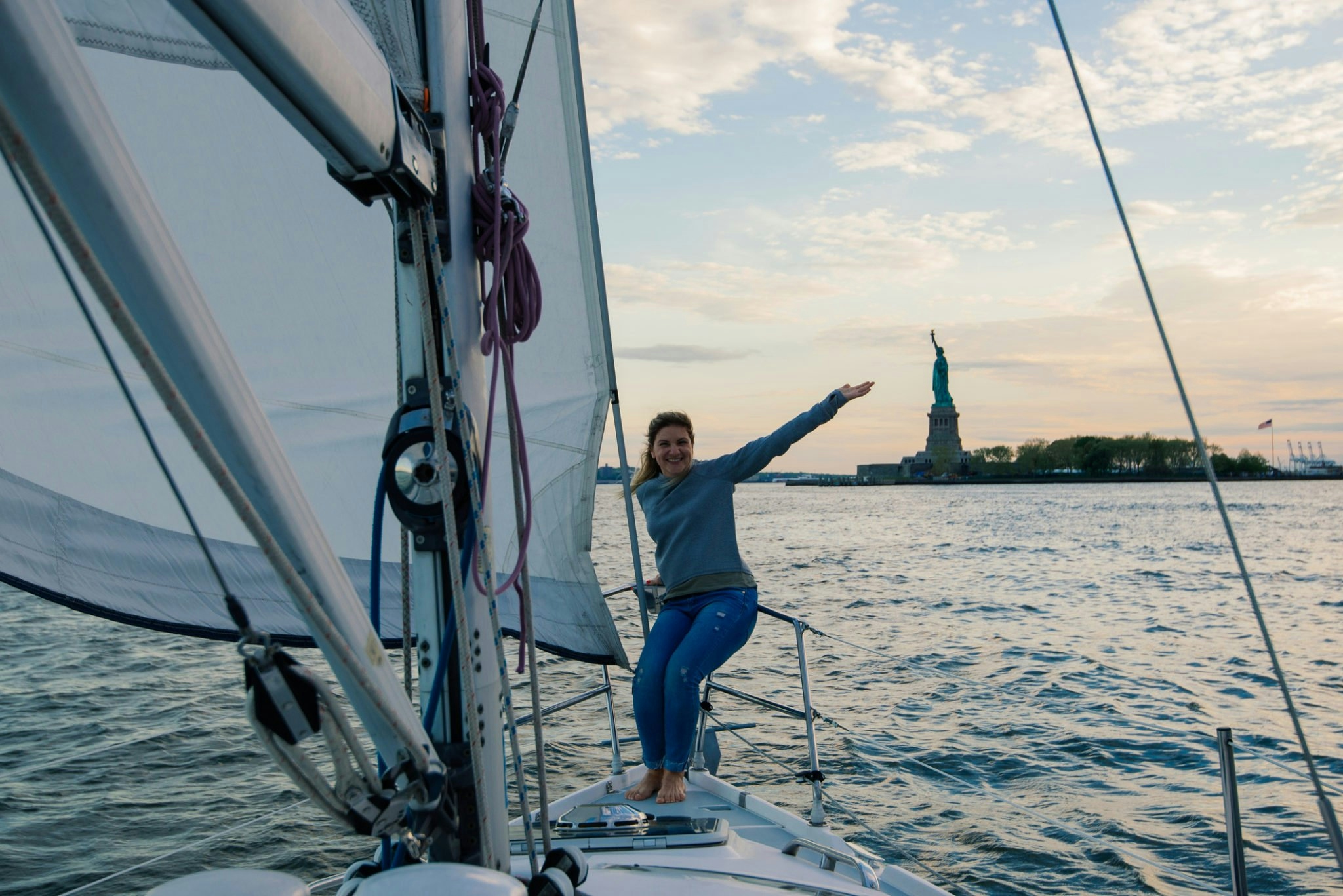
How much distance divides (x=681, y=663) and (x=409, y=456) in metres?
1.75

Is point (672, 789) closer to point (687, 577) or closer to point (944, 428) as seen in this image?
point (687, 577)

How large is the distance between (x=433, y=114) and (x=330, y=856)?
3.91m

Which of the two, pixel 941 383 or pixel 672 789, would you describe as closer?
pixel 672 789

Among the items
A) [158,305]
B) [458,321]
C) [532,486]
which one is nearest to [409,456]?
[458,321]

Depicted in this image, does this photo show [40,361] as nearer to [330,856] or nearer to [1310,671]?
[330,856]

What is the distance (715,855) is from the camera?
248 cm

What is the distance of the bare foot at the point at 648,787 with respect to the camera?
10.2 feet

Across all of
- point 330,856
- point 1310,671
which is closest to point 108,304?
point 330,856

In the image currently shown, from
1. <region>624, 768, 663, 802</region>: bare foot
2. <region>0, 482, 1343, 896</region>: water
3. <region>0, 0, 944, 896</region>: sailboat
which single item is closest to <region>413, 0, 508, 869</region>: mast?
<region>0, 0, 944, 896</region>: sailboat

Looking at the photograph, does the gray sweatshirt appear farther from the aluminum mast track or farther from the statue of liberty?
the statue of liberty

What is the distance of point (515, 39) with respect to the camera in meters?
2.85

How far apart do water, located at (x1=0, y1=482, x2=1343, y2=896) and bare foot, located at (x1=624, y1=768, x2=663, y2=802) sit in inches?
31.2

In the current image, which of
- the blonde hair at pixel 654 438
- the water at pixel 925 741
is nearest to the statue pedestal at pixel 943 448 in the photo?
the water at pixel 925 741

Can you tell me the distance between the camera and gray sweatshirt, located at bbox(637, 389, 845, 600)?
10.9 ft
